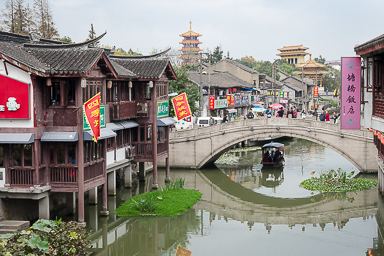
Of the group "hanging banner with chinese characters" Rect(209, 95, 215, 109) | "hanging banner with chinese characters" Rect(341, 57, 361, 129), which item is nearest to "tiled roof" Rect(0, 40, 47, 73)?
"hanging banner with chinese characters" Rect(341, 57, 361, 129)

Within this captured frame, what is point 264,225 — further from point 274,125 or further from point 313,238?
point 274,125

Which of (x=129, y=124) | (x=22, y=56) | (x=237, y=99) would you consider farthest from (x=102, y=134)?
(x=237, y=99)

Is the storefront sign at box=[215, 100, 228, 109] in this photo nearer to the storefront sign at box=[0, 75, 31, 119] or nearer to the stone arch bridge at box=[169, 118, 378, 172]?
the stone arch bridge at box=[169, 118, 378, 172]

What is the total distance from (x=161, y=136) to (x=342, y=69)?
1534 centimetres

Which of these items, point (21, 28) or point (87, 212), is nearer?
point (87, 212)

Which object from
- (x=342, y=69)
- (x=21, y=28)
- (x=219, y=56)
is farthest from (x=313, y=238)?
(x=219, y=56)

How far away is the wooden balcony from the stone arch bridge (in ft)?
31.2

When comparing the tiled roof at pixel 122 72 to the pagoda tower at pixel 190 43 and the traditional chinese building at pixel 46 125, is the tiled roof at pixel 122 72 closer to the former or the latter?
the traditional chinese building at pixel 46 125

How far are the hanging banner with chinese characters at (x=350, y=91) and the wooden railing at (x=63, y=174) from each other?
1067 centimetres

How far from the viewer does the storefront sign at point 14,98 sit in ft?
65.4

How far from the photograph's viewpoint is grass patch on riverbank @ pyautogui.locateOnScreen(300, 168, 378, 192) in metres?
31.5

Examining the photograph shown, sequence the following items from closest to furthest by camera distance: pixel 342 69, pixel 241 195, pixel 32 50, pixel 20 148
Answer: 1. pixel 342 69
2. pixel 20 148
3. pixel 32 50
4. pixel 241 195

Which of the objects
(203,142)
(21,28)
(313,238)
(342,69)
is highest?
(21,28)

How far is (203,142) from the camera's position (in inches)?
1523
